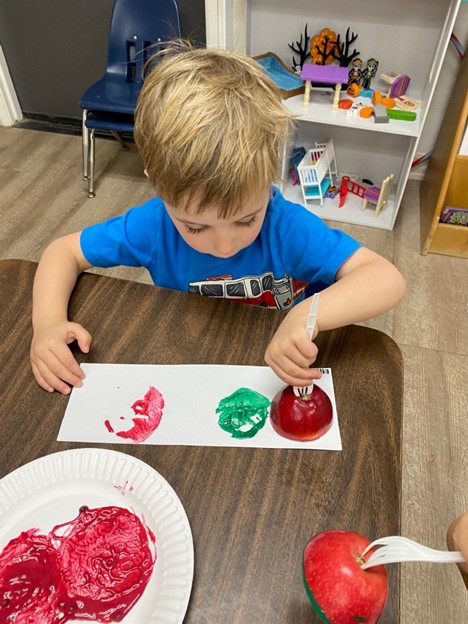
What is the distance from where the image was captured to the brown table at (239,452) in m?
0.44

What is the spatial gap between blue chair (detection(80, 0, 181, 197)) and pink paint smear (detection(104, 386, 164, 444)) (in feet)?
4.82

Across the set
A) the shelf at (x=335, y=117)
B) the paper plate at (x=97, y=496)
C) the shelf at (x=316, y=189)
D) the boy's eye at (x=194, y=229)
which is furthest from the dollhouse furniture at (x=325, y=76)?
the paper plate at (x=97, y=496)

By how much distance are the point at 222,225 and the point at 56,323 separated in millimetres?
272

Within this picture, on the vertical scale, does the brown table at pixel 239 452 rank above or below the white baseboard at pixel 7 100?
above

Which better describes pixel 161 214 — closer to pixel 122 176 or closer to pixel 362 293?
pixel 362 293

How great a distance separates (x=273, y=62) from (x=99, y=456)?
1760 millimetres

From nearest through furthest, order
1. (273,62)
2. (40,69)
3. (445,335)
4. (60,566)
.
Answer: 1. (60,566)
2. (445,335)
3. (273,62)
4. (40,69)

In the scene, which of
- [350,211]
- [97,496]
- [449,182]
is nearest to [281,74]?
[350,211]

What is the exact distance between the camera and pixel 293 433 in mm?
549

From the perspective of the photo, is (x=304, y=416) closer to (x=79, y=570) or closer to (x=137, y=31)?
(x=79, y=570)

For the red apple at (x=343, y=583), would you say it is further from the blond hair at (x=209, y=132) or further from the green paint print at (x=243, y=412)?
the blond hair at (x=209, y=132)

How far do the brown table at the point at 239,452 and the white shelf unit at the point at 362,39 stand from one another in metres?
1.22

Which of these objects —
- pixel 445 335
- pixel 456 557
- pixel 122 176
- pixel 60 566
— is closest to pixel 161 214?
pixel 60 566

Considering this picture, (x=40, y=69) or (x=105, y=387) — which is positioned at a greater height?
(x=105, y=387)
